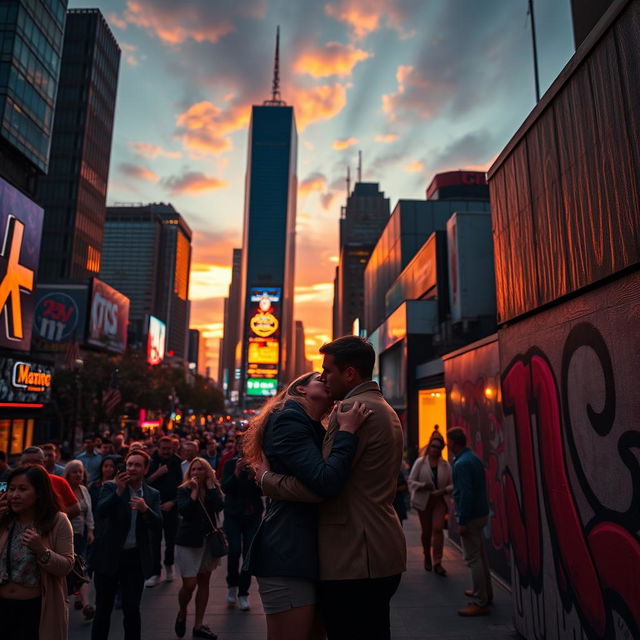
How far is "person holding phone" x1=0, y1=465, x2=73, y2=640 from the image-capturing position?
3180 millimetres

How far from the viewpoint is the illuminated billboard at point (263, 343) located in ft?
390

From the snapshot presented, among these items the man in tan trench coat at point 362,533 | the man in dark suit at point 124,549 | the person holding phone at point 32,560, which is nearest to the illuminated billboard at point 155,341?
the man in dark suit at point 124,549

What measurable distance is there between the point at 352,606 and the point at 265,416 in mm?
993

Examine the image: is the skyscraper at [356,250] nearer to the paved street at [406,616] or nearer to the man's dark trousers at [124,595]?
the paved street at [406,616]

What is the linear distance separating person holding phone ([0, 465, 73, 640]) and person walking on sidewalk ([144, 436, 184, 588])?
12.4ft

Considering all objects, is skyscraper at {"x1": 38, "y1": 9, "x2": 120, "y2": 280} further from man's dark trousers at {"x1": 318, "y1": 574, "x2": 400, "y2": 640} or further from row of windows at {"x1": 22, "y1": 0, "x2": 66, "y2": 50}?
man's dark trousers at {"x1": 318, "y1": 574, "x2": 400, "y2": 640}

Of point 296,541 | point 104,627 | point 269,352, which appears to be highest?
point 269,352

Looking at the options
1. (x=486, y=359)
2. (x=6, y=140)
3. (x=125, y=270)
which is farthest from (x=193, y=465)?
(x=125, y=270)

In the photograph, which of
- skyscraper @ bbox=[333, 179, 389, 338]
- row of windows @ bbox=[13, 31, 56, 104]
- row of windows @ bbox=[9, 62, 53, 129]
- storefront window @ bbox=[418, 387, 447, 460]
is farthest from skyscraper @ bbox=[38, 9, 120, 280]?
skyscraper @ bbox=[333, 179, 389, 338]

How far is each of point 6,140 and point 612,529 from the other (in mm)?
44065

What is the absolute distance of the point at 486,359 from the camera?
29.0ft

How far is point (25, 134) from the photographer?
126ft

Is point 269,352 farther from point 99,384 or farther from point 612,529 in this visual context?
point 612,529

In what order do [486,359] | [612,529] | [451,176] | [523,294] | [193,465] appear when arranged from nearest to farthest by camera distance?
[612,529] → [523,294] → [193,465] → [486,359] → [451,176]
